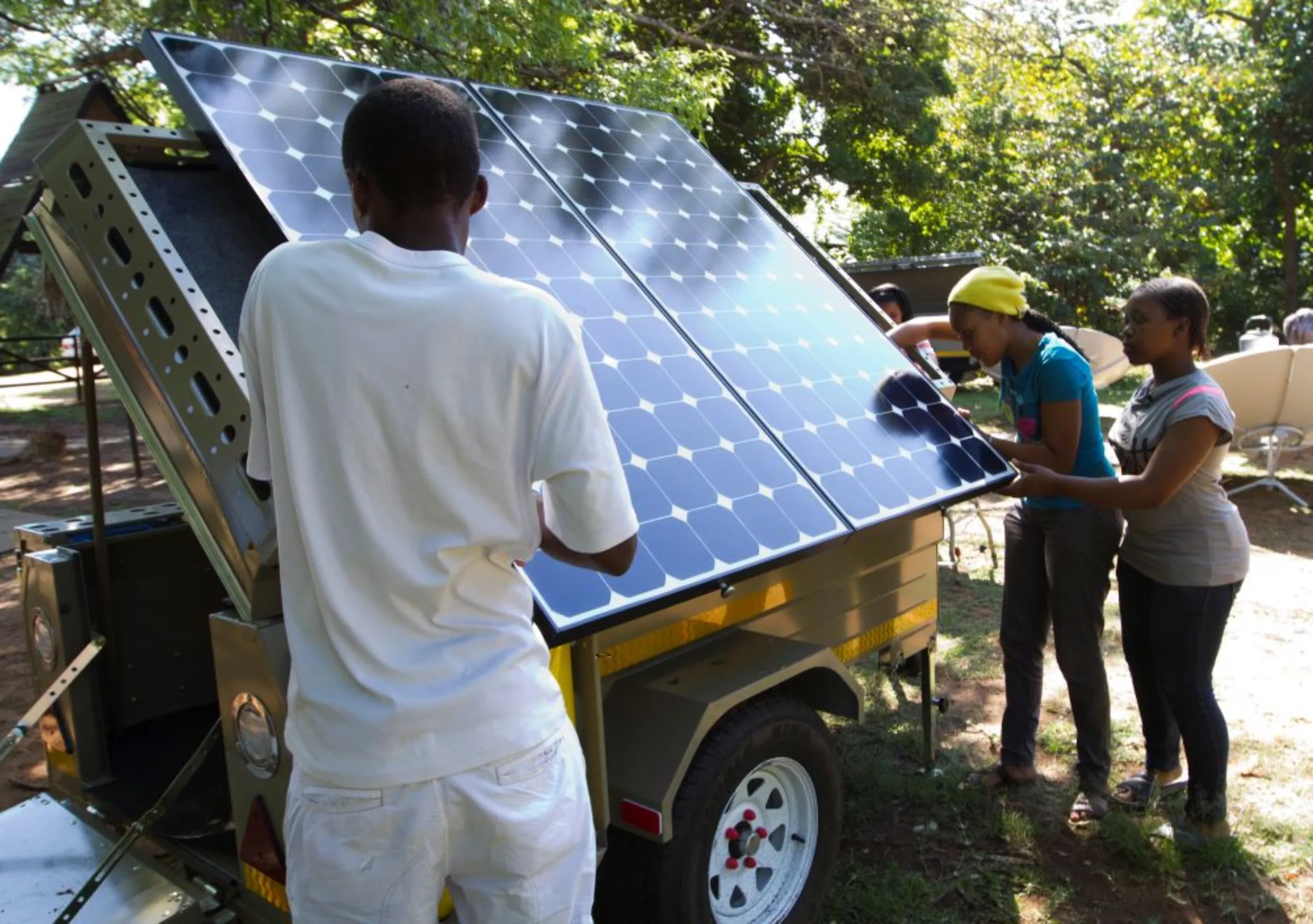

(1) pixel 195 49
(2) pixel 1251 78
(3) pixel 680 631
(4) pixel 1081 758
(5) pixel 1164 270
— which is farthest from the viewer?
(5) pixel 1164 270

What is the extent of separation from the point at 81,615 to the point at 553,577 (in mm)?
1626

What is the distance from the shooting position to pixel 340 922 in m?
1.77

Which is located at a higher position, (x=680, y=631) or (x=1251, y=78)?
(x=680, y=631)

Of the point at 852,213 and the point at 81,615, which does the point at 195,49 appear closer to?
the point at 81,615

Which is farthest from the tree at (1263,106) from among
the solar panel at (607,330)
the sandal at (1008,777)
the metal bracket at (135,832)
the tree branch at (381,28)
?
the metal bracket at (135,832)

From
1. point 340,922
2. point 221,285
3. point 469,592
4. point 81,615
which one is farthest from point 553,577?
point 81,615

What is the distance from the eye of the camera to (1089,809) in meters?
4.27

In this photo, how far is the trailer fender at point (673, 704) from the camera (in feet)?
9.10

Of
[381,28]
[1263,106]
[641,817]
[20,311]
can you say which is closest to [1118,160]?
[1263,106]

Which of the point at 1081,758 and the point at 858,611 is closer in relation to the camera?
the point at 858,611

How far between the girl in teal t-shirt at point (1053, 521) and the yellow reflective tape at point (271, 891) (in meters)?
2.69

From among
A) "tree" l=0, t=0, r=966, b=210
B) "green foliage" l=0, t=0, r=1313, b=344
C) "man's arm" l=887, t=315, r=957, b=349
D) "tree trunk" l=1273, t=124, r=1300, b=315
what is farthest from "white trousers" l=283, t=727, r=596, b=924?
"tree trunk" l=1273, t=124, r=1300, b=315

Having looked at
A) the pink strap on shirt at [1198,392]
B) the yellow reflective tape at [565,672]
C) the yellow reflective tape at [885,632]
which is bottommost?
the yellow reflective tape at [885,632]

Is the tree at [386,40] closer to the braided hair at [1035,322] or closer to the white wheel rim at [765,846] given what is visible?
the braided hair at [1035,322]
